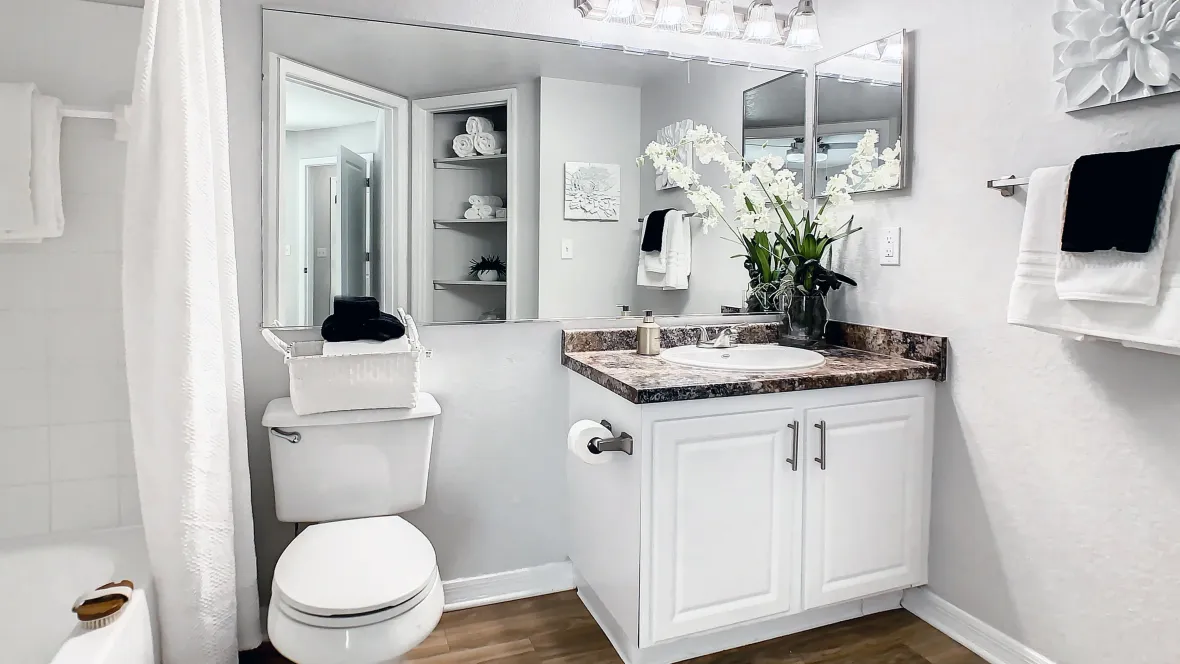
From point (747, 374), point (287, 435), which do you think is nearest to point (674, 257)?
point (747, 374)

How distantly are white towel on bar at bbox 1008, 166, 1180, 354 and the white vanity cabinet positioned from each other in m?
0.47

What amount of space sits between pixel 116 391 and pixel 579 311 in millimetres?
1327

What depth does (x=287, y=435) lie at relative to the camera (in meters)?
1.79

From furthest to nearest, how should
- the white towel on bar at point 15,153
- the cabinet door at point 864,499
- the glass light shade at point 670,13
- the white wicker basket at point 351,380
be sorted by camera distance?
the glass light shade at point 670,13, the cabinet door at point 864,499, the white wicker basket at point 351,380, the white towel on bar at point 15,153

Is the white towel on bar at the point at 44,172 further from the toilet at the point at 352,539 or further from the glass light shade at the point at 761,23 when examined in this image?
the glass light shade at the point at 761,23

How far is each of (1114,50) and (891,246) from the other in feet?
2.56

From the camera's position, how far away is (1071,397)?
1.69 metres

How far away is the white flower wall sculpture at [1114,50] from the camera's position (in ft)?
4.71

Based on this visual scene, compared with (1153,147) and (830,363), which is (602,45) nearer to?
(830,363)

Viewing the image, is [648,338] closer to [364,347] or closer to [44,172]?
[364,347]

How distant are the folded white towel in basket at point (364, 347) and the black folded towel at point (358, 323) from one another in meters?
0.01

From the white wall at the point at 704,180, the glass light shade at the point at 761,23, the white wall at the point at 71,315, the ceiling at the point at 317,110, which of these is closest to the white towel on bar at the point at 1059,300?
the white wall at the point at 704,180

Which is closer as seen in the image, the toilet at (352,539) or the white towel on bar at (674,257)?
the toilet at (352,539)

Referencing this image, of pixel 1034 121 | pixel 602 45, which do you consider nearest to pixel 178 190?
pixel 602 45
